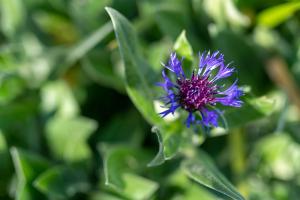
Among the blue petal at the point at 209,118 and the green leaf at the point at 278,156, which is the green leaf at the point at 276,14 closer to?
the green leaf at the point at 278,156

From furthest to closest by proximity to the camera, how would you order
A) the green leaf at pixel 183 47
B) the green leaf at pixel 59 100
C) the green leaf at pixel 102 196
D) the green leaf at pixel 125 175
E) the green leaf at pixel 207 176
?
1. the green leaf at pixel 59 100
2. the green leaf at pixel 102 196
3. the green leaf at pixel 125 175
4. the green leaf at pixel 183 47
5. the green leaf at pixel 207 176

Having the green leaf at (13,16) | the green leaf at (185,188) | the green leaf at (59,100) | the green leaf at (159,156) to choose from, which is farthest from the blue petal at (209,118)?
the green leaf at (13,16)

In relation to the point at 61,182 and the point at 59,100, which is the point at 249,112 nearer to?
the point at 61,182

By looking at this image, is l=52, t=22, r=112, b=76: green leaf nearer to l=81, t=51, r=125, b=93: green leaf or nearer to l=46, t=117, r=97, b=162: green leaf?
l=81, t=51, r=125, b=93: green leaf

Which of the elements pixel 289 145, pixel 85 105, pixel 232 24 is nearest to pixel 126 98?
pixel 85 105

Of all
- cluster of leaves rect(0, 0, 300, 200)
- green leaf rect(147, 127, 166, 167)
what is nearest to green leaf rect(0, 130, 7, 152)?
cluster of leaves rect(0, 0, 300, 200)

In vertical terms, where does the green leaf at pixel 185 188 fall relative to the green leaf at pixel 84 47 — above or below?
below

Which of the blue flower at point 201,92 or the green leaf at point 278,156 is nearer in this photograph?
the blue flower at point 201,92

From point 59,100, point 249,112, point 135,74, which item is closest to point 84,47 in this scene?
point 59,100

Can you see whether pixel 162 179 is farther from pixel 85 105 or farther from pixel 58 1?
pixel 58 1
